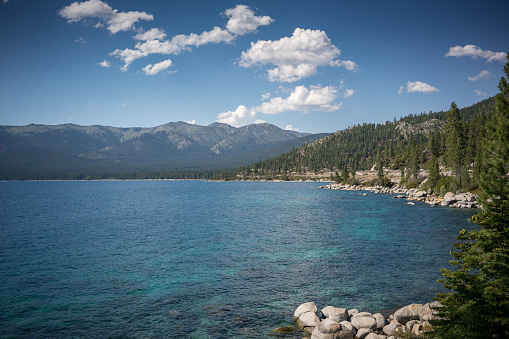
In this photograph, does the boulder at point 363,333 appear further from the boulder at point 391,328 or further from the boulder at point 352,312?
the boulder at point 352,312

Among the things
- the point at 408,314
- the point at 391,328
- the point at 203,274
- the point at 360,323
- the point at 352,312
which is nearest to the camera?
the point at 391,328

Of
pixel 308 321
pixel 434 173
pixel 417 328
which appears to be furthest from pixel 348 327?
pixel 434 173

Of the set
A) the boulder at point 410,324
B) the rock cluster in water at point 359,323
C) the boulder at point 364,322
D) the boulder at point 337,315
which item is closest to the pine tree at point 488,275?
the boulder at point 410,324

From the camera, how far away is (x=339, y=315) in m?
22.1

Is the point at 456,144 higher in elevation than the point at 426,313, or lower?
higher

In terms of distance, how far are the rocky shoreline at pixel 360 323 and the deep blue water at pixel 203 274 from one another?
250cm

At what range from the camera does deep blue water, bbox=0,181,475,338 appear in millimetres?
24000

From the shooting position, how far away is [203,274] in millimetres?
35031

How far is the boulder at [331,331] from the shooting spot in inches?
780

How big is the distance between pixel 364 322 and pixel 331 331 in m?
2.89

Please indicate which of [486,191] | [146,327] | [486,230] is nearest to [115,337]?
[146,327]

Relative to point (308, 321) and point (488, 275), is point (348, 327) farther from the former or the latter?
point (488, 275)

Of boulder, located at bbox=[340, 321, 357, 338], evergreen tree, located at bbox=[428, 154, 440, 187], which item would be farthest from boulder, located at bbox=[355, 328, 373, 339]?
evergreen tree, located at bbox=[428, 154, 440, 187]

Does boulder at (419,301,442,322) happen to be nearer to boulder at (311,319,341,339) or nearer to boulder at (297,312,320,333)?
boulder at (311,319,341,339)
